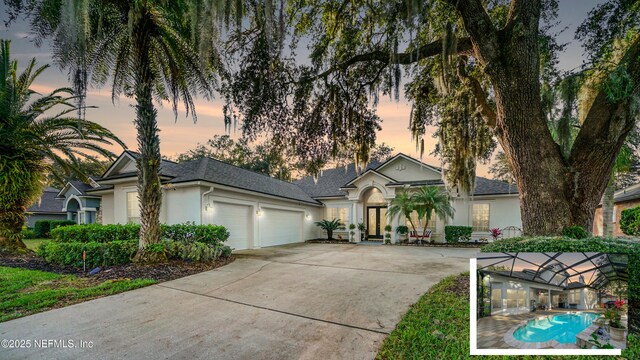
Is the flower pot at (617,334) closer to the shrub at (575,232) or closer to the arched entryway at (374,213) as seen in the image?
the shrub at (575,232)

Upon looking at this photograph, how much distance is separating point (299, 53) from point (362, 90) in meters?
1.73

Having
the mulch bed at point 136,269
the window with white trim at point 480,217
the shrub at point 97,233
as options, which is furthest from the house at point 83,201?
the window with white trim at point 480,217

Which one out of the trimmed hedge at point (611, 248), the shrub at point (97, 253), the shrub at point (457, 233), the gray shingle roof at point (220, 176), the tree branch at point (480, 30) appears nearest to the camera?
the trimmed hedge at point (611, 248)

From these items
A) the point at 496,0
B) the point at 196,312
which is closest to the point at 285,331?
the point at 196,312

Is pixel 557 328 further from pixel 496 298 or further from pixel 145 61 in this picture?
pixel 145 61

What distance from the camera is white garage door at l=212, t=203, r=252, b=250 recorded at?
10977 mm

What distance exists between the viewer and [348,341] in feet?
11.0

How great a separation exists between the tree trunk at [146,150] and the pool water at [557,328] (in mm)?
8280

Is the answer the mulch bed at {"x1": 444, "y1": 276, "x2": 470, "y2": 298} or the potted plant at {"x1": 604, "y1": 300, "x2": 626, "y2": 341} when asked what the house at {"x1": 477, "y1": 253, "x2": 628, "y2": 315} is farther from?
the mulch bed at {"x1": 444, "y1": 276, "x2": 470, "y2": 298}

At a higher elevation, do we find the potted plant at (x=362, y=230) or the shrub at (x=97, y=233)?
the shrub at (x=97, y=233)

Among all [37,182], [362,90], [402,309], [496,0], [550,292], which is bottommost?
[402,309]

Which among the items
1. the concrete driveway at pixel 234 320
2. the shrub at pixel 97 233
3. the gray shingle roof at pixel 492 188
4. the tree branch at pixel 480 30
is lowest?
the concrete driveway at pixel 234 320

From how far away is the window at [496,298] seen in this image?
88.7 inches

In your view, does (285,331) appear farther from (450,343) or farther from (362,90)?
(362,90)
